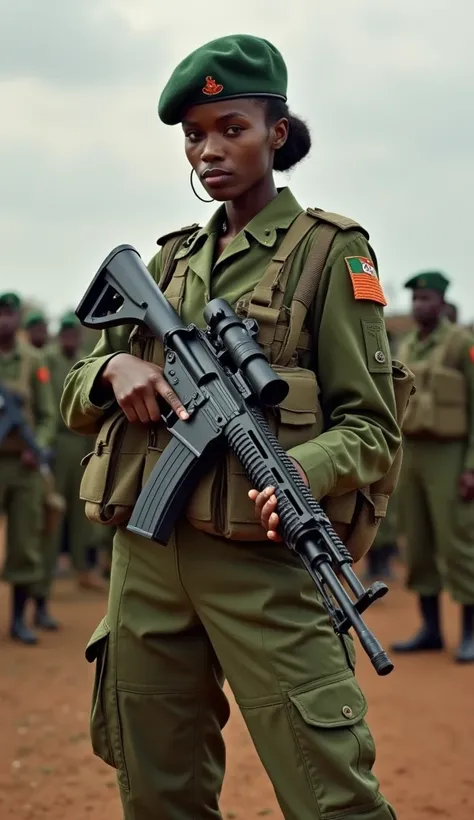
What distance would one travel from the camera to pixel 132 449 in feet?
9.75

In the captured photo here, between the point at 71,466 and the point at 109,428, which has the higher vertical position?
the point at 109,428

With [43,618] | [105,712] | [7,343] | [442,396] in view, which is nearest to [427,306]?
[442,396]

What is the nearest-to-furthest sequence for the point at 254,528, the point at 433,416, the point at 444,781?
the point at 254,528
the point at 444,781
the point at 433,416

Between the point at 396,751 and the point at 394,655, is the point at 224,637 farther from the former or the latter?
the point at 394,655

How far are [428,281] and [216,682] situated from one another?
16.5 feet

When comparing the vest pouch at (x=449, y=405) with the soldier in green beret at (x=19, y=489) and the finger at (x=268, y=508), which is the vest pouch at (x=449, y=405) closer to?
the soldier in green beret at (x=19, y=489)

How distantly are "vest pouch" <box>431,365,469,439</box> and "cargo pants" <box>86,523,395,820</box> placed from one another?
4.67 meters

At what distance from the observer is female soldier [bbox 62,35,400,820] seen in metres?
2.69

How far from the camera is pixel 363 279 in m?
2.84

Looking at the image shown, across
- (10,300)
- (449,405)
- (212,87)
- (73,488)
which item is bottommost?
(73,488)

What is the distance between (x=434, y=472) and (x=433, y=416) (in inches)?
14.4

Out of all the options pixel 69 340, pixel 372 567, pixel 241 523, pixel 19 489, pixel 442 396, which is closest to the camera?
pixel 241 523

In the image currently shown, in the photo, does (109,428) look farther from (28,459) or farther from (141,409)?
(28,459)

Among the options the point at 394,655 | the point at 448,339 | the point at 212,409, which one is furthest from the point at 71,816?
the point at 448,339
